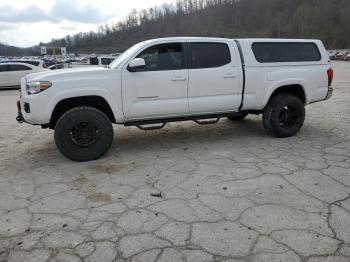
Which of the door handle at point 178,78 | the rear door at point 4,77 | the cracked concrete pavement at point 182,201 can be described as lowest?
the cracked concrete pavement at point 182,201

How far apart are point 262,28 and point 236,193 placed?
415 feet

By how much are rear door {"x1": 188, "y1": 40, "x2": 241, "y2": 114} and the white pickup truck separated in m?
0.02

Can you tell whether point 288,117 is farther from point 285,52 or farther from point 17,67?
point 17,67

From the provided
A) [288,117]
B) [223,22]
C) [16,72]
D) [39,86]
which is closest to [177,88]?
[39,86]

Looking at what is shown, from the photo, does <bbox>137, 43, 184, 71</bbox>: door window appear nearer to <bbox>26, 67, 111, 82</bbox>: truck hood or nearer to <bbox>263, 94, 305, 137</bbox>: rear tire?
Result: <bbox>26, 67, 111, 82</bbox>: truck hood

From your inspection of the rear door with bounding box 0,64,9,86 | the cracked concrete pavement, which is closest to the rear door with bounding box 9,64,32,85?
the rear door with bounding box 0,64,9,86

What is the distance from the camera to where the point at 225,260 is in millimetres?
3020

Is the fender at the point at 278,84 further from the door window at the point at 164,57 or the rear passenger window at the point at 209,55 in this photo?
the door window at the point at 164,57

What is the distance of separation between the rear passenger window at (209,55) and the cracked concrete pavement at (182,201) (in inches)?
53.7

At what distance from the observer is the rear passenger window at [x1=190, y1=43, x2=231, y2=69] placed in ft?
19.9

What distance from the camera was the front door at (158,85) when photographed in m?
5.66

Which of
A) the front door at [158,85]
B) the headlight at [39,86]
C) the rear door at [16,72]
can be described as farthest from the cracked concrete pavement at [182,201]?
the rear door at [16,72]

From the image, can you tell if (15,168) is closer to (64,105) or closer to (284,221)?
(64,105)

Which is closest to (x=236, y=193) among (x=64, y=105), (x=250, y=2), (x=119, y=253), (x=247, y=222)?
(x=247, y=222)
